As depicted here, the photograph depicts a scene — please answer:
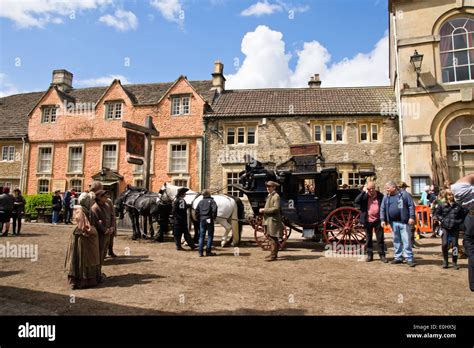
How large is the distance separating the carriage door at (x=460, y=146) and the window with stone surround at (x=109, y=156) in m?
19.9

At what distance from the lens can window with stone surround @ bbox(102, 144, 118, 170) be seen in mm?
21781

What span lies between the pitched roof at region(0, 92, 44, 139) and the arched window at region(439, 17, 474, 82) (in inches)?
1077

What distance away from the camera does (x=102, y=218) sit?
21.1ft

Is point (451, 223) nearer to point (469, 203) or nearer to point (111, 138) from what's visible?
point (469, 203)

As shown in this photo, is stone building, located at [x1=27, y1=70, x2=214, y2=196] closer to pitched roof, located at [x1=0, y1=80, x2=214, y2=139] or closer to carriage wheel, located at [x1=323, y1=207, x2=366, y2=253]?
pitched roof, located at [x1=0, y1=80, x2=214, y2=139]

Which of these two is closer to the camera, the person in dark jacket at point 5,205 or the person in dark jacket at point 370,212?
the person in dark jacket at point 370,212

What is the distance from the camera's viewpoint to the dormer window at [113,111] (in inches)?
878

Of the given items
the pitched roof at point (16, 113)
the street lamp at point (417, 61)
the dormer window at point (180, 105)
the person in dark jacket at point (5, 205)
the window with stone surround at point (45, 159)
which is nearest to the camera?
the person in dark jacket at point (5, 205)

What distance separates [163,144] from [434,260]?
17.0 metres

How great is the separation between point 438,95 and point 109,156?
20.1 meters

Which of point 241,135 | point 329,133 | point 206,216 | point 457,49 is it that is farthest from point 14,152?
point 457,49

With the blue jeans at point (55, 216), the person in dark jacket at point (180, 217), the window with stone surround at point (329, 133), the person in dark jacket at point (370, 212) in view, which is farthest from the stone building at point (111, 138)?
the person in dark jacket at point (370, 212)

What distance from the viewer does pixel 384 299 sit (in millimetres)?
4762

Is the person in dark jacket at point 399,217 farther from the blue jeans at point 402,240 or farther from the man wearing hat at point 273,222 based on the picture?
the man wearing hat at point 273,222
